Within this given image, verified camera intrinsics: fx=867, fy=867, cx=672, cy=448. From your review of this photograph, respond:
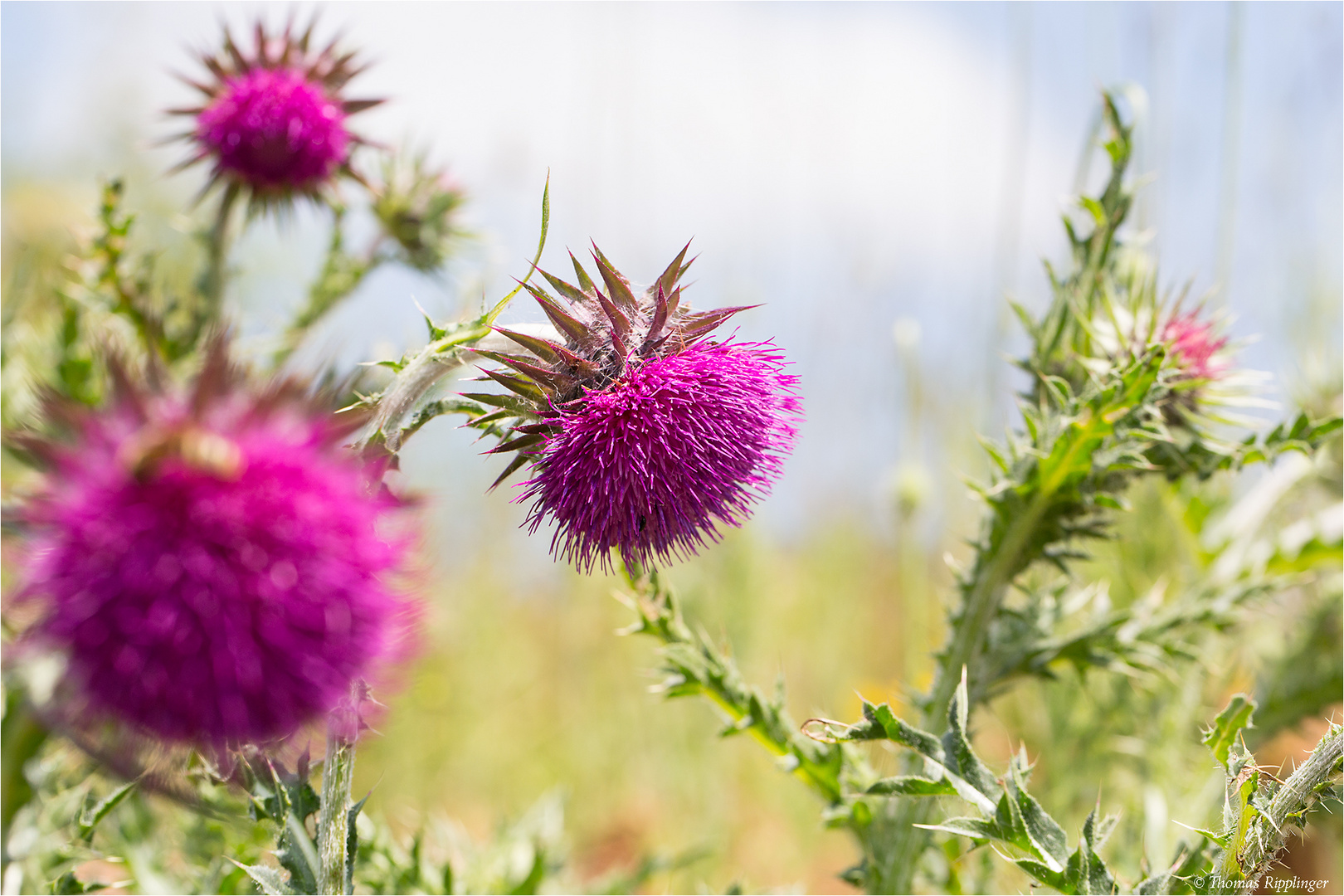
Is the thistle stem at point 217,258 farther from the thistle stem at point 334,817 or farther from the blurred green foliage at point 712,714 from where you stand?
the thistle stem at point 334,817

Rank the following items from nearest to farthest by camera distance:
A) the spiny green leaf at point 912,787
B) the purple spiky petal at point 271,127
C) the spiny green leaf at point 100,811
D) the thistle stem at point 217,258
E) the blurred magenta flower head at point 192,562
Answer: the blurred magenta flower head at point 192,562 → the spiny green leaf at point 100,811 → the spiny green leaf at point 912,787 → the purple spiky petal at point 271,127 → the thistle stem at point 217,258

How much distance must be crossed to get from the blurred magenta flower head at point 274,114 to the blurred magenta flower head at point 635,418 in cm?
118

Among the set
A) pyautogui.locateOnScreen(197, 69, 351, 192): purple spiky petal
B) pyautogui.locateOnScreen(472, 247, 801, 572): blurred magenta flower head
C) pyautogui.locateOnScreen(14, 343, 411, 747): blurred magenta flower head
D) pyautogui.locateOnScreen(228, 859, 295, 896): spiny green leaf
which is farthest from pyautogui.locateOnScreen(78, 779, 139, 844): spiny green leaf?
pyautogui.locateOnScreen(197, 69, 351, 192): purple spiky petal

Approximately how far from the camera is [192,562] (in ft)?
3.69

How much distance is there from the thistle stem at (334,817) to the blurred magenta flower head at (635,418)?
566 millimetres

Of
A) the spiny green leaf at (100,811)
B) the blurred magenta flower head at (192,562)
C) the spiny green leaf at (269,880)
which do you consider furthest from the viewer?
the spiny green leaf at (100,811)

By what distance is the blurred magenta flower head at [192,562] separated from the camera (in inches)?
44.4

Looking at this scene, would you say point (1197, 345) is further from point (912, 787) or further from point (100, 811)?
point (100, 811)

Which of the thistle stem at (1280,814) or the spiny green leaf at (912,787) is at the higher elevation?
the thistle stem at (1280,814)

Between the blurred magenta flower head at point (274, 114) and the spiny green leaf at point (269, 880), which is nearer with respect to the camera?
the spiny green leaf at point (269, 880)

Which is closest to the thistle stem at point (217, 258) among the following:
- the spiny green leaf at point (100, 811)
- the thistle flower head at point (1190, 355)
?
the spiny green leaf at point (100, 811)

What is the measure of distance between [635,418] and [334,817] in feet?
3.08

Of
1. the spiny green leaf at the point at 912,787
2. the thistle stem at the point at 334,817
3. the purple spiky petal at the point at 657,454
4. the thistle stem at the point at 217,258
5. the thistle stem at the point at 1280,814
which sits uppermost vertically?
the thistle stem at the point at 217,258

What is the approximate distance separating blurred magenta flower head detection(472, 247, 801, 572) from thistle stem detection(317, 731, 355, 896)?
566 mm
